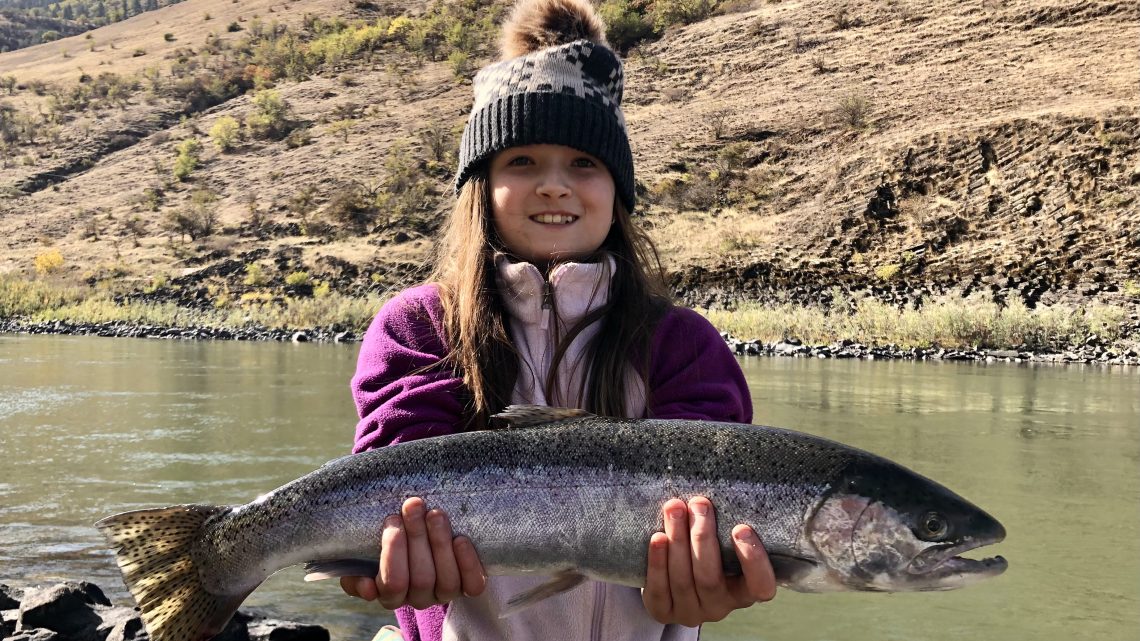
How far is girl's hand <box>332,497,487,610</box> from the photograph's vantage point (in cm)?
227

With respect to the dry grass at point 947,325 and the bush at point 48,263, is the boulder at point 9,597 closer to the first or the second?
the dry grass at point 947,325

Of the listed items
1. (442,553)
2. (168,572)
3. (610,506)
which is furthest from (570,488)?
(168,572)

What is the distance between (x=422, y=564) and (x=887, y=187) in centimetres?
3322

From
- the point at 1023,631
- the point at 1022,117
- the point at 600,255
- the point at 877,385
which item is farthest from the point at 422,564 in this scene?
the point at 1022,117

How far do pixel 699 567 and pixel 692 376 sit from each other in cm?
69

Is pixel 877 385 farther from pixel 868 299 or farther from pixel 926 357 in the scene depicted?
pixel 868 299

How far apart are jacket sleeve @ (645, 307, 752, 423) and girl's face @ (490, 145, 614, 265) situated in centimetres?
36

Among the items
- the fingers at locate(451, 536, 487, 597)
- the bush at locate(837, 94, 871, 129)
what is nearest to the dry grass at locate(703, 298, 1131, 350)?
the bush at locate(837, 94, 871, 129)

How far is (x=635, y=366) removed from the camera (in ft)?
9.09

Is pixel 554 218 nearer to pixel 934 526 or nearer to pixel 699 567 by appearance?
pixel 699 567

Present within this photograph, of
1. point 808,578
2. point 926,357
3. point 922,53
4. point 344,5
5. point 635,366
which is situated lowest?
point 926,357

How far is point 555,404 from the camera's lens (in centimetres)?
280

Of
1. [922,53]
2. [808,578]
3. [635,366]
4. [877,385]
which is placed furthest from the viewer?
[922,53]

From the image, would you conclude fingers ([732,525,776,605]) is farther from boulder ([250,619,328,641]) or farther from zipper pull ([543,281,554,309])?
boulder ([250,619,328,641])
